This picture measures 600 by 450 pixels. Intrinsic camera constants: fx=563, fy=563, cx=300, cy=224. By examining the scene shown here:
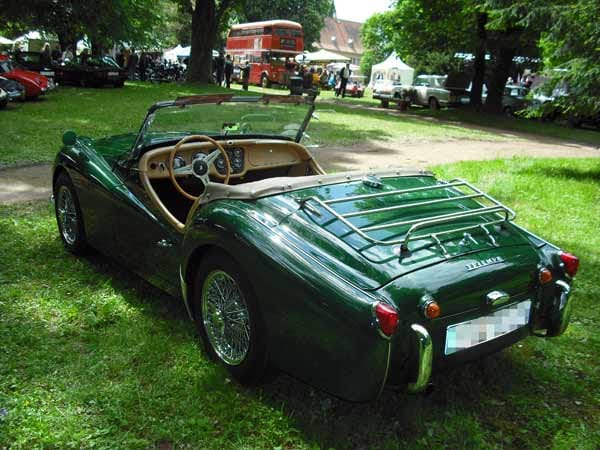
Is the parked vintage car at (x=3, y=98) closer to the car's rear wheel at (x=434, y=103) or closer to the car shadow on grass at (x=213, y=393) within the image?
the car shadow on grass at (x=213, y=393)

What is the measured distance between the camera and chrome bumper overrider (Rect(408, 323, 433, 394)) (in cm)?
246

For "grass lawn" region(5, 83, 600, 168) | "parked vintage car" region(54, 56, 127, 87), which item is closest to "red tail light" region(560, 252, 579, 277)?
"grass lawn" region(5, 83, 600, 168)

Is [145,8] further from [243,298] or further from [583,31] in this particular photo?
[243,298]

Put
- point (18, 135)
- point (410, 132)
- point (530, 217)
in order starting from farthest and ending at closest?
point (410, 132) → point (18, 135) → point (530, 217)

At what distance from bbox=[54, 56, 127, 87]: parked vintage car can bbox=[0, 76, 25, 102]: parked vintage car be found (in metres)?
6.66

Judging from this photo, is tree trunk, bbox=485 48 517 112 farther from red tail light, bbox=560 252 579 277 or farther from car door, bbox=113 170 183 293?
car door, bbox=113 170 183 293

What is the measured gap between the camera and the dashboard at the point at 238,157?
4078 millimetres

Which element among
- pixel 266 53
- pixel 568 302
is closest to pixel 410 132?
pixel 568 302

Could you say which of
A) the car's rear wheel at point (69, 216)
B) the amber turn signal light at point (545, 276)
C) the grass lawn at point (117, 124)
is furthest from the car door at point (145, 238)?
the grass lawn at point (117, 124)

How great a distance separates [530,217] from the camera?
6984mm

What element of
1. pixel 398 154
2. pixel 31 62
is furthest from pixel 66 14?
pixel 398 154

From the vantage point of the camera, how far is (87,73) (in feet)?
74.8

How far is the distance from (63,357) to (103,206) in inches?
51.9

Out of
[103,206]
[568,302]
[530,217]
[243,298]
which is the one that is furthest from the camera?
[530,217]
